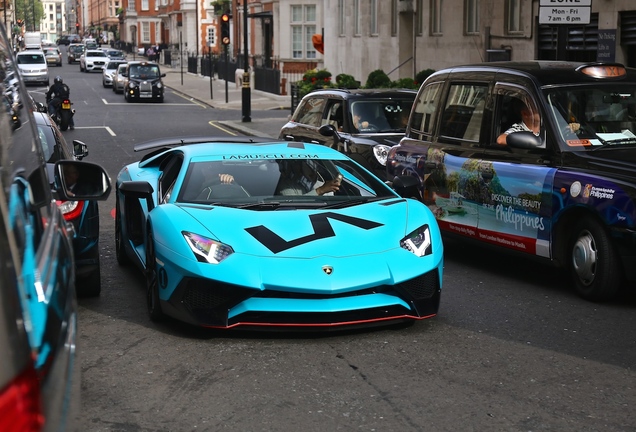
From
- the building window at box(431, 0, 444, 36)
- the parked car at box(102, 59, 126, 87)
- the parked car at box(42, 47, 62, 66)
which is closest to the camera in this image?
the building window at box(431, 0, 444, 36)

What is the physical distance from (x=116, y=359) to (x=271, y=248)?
1235mm

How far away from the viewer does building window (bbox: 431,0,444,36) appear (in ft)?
98.7

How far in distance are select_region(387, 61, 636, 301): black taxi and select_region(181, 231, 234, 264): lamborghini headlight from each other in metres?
2.12

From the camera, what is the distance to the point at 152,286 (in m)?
7.54

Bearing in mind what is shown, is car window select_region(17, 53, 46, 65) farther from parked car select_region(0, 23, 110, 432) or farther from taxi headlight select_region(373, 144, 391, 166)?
parked car select_region(0, 23, 110, 432)

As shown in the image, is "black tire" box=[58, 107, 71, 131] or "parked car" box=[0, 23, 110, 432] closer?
"parked car" box=[0, 23, 110, 432]

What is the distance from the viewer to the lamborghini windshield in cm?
792

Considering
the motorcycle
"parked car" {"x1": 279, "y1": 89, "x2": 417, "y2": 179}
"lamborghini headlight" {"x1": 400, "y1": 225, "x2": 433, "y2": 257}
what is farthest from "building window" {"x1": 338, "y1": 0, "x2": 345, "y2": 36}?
"lamborghini headlight" {"x1": 400, "y1": 225, "x2": 433, "y2": 257}

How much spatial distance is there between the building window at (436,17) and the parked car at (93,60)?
51654 mm

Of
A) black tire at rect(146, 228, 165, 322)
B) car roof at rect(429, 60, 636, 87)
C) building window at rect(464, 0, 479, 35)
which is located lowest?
black tire at rect(146, 228, 165, 322)

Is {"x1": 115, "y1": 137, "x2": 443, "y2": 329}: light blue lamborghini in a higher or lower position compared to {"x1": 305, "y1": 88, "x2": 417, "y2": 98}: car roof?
lower

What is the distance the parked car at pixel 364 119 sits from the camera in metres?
14.2

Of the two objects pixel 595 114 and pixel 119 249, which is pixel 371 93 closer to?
pixel 119 249

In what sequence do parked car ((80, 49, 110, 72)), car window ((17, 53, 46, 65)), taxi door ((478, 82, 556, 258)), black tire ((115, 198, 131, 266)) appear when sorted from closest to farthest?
1. taxi door ((478, 82, 556, 258))
2. black tire ((115, 198, 131, 266))
3. car window ((17, 53, 46, 65))
4. parked car ((80, 49, 110, 72))
